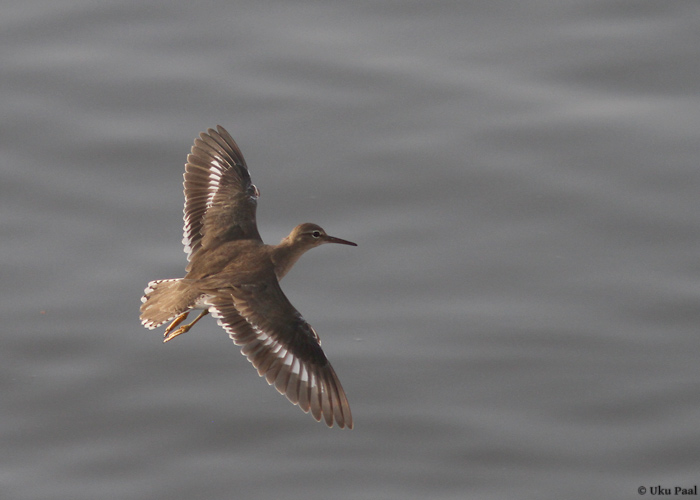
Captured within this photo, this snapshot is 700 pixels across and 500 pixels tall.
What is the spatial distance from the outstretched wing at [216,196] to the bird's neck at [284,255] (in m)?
0.41

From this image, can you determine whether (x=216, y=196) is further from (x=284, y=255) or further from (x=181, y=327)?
(x=181, y=327)

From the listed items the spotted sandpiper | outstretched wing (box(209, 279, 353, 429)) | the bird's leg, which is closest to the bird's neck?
the spotted sandpiper

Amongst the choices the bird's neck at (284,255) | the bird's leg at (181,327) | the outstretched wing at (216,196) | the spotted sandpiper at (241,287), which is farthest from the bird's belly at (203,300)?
the outstretched wing at (216,196)

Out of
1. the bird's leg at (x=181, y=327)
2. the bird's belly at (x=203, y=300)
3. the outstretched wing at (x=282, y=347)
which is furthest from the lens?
the bird's leg at (x=181, y=327)

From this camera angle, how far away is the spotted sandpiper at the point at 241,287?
9.72 metres

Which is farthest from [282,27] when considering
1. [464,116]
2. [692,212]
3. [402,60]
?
[692,212]

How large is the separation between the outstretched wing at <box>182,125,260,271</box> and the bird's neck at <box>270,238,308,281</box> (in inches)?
16.1

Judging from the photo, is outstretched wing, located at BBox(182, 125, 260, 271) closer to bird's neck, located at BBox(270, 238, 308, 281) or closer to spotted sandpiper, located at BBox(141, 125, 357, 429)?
spotted sandpiper, located at BBox(141, 125, 357, 429)

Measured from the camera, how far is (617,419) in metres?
11.2

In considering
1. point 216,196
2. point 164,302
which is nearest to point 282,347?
point 164,302

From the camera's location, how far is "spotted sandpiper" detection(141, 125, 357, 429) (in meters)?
9.72

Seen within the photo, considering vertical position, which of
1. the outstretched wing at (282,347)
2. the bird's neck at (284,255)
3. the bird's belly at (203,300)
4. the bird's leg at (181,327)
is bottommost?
the outstretched wing at (282,347)

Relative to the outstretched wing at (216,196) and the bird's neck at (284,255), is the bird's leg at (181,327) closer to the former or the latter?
the outstretched wing at (216,196)

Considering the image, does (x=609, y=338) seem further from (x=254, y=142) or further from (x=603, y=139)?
(x=254, y=142)
